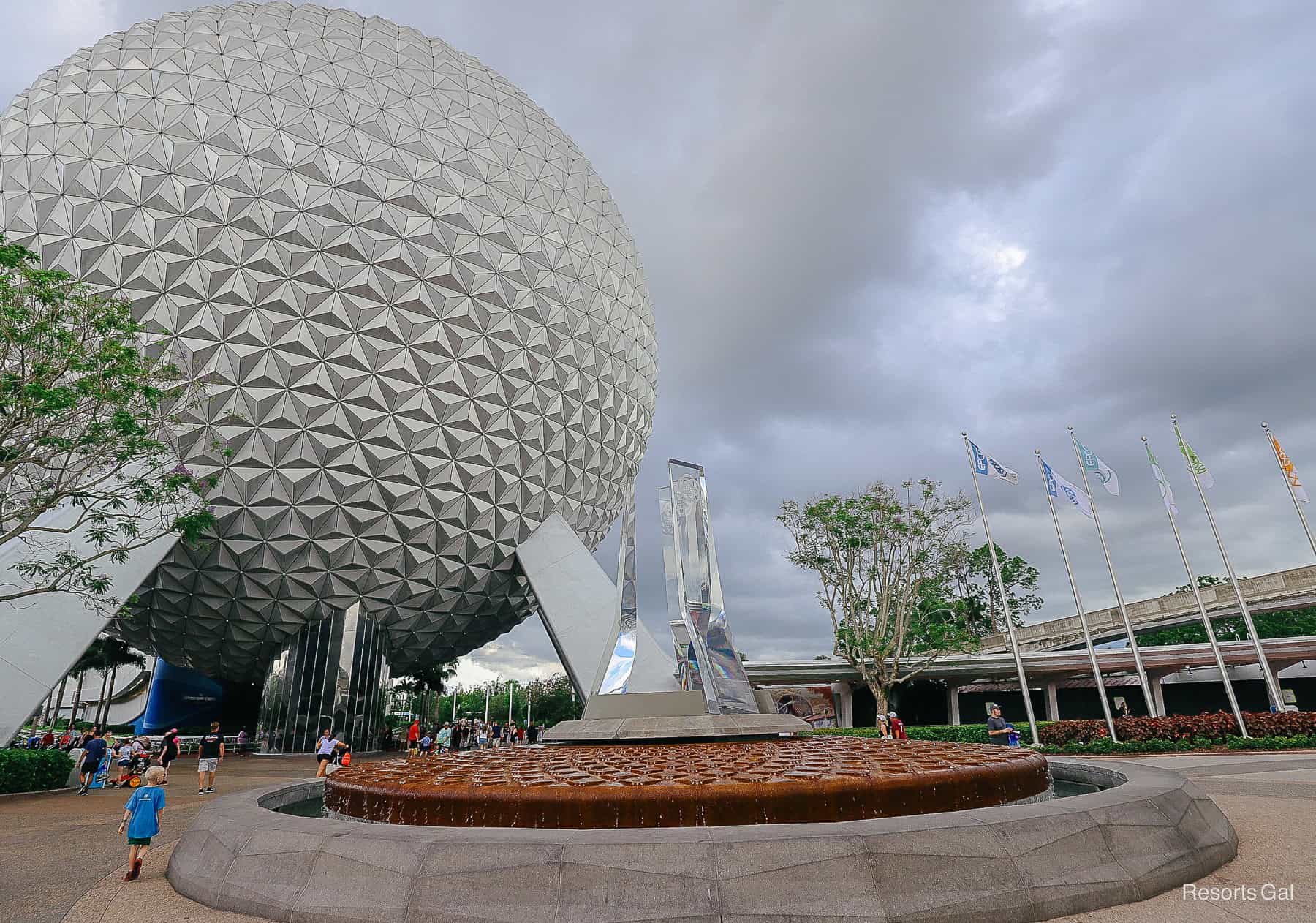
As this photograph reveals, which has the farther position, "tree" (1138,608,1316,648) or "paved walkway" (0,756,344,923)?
"tree" (1138,608,1316,648)

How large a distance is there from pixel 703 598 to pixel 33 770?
13905 mm

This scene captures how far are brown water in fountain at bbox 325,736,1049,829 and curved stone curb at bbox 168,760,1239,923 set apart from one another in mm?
696

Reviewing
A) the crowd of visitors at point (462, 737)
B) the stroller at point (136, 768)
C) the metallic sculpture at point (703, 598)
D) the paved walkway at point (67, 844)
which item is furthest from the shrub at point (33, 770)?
the metallic sculpture at point (703, 598)

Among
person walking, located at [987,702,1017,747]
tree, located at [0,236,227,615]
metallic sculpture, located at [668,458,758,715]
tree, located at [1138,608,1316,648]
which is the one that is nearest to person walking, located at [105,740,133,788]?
tree, located at [0,236,227,615]

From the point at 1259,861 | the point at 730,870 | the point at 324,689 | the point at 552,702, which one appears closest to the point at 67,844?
the point at 730,870

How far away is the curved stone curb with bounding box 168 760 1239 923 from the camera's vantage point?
13.9ft

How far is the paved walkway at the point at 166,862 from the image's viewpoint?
463 centimetres

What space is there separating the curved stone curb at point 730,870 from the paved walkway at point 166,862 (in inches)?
10.8

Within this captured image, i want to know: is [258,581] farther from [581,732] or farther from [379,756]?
[581,732]

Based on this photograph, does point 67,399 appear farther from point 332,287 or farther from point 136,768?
point 136,768

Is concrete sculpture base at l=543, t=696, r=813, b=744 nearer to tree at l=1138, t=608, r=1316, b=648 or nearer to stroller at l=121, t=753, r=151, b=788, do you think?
stroller at l=121, t=753, r=151, b=788

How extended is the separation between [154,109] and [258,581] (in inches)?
555

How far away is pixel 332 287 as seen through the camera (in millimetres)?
19844

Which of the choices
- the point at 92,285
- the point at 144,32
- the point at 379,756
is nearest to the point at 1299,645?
the point at 379,756
